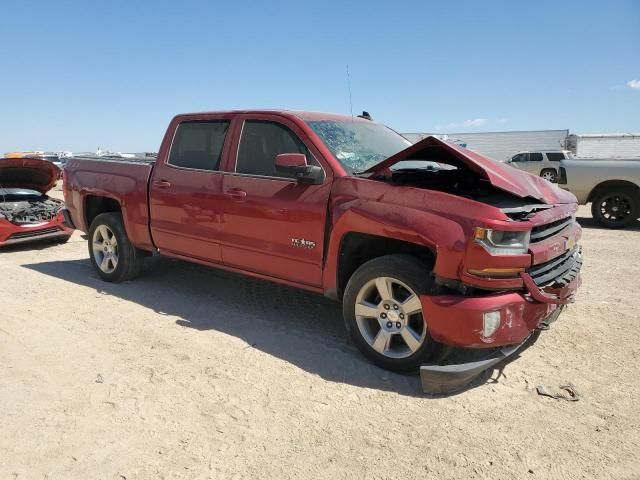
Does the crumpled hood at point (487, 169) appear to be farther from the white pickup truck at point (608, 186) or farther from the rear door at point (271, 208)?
the white pickup truck at point (608, 186)

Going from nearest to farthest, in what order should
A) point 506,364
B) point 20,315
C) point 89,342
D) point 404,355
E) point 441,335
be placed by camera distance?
point 441,335, point 404,355, point 506,364, point 89,342, point 20,315

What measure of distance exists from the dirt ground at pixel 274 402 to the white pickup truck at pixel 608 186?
21.4 feet

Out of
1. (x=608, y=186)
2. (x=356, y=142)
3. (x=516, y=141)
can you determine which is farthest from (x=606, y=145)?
(x=356, y=142)

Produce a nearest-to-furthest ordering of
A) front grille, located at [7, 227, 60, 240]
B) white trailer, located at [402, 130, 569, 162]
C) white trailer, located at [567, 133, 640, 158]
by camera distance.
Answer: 1. front grille, located at [7, 227, 60, 240]
2. white trailer, located at [567, 133, 640, 158]
3. white trailer, located at [402, 130, 569, 162]

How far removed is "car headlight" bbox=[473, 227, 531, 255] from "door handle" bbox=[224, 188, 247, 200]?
6.94ft

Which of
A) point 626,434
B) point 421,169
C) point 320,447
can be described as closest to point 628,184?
point 421,169

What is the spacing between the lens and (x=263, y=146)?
4.52 meters

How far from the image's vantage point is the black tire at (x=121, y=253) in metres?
5.80

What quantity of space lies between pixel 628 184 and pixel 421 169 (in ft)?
28.0

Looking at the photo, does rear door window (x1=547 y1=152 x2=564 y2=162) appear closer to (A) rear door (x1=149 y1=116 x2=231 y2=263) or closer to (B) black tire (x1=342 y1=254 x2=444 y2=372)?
(A) rear door (x1=149 y1=116 x2=231 y2=263)

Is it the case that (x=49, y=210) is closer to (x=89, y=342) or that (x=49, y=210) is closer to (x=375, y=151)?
(x=89, y=342)

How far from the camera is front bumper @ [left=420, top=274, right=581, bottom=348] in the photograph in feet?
10.4

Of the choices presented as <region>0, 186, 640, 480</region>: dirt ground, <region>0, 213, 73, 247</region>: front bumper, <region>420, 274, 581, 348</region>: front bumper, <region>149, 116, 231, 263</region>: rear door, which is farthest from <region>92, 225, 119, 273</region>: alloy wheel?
<region>420, 274, 581, 348</region>: front bumper

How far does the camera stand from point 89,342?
4156 mm
